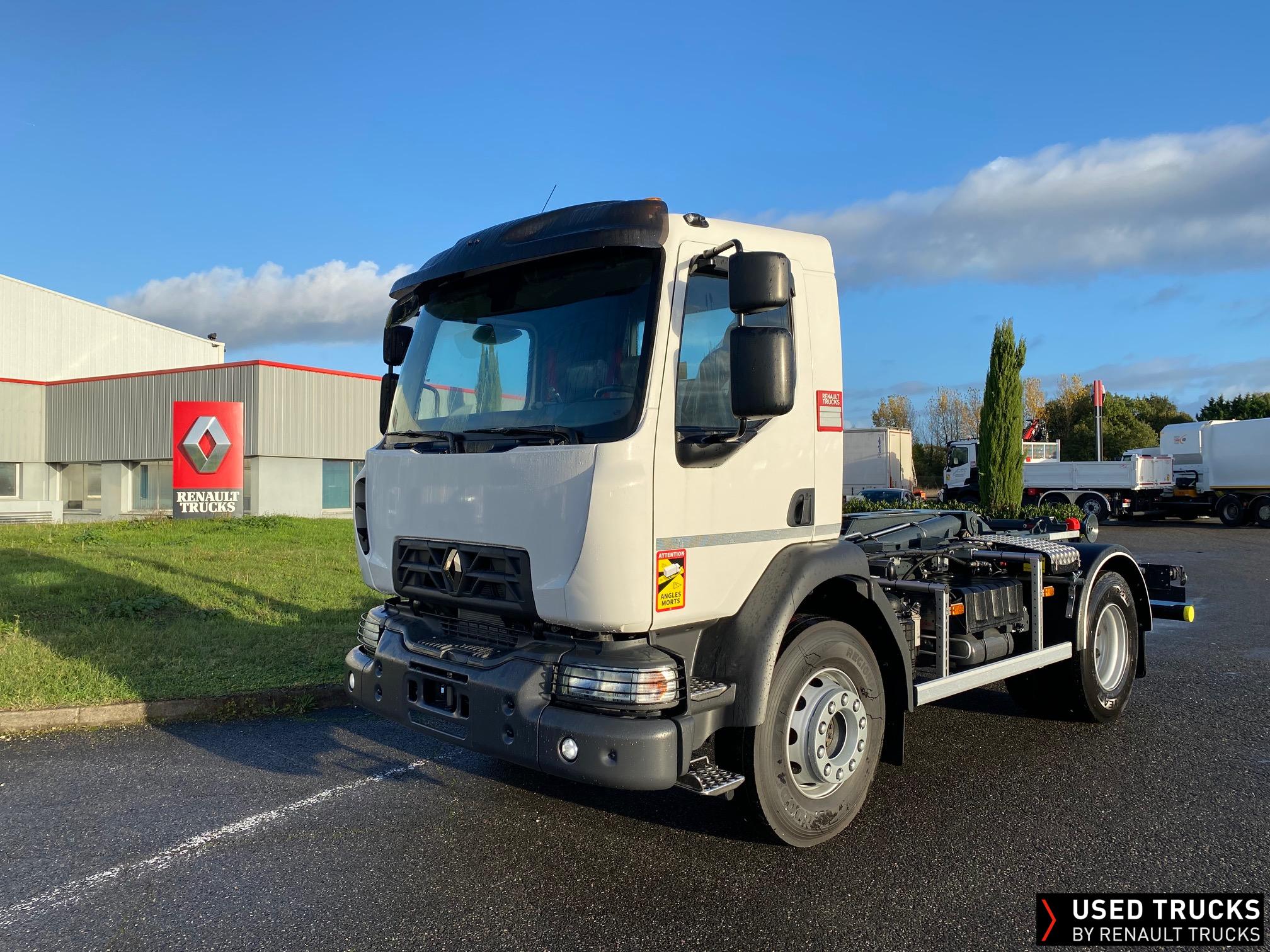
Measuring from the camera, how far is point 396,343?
4.75 metres

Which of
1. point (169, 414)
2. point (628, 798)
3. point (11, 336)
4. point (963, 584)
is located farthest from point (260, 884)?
point (11, 336)

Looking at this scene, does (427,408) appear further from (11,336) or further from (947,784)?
(11,336)

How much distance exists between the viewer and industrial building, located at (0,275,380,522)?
29.8m

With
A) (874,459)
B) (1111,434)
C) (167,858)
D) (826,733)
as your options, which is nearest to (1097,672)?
(826,733)

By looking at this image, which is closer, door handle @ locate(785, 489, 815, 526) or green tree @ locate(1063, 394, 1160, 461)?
door handle @ locate(785, 489, 815, 526)

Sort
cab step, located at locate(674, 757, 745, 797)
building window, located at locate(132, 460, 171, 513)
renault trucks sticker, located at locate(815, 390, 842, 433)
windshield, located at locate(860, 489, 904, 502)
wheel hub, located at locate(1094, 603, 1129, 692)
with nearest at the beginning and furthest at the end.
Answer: cab step, located at locate(674, 757, 745, 797)
renault trucks sticker, located at locate(815, 390, 842, 433)
wheel hub, located at locate(1094, 603, 1129, 692)
windshield, located at locate(860, 489, 904, 502)
building window, located at locate(132, 460, 171, 513)

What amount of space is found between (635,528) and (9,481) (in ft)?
128

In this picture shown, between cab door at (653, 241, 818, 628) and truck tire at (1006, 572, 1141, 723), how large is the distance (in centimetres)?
273

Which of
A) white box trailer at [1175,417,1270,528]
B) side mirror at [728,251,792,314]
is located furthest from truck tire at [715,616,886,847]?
white box trailer at [1175,417,1270,528]

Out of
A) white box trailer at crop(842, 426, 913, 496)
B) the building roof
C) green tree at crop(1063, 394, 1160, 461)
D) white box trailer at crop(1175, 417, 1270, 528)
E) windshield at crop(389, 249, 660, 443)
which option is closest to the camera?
windshield at crop(389, 249, 660, 443)

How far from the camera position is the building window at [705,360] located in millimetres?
3600

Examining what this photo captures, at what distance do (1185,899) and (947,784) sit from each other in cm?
137

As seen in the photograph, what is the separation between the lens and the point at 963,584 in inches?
213

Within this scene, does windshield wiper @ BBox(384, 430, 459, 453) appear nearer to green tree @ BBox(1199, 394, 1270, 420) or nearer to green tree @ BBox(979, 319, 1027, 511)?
green tree @ BBox(979, 319, 1027, 511)
